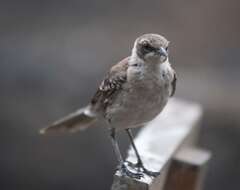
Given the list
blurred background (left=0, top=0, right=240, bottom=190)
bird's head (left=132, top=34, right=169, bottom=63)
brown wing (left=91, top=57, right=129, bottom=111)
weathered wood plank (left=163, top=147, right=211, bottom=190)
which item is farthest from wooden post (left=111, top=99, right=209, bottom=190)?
blurred background (left=0, top=0, right=240, bottom=190)

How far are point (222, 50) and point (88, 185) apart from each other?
7.36ft

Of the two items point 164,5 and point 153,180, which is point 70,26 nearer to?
point 164,5

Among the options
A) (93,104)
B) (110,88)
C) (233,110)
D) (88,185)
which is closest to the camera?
(110,88)

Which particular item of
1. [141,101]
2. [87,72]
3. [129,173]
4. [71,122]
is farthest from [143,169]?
[87,72]

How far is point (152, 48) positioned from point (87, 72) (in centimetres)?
380

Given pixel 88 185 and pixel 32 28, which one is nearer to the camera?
pixel 88 185

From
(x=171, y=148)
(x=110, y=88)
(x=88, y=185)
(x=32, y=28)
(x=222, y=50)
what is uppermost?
(x=32, y=28)

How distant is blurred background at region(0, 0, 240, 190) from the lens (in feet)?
22.5

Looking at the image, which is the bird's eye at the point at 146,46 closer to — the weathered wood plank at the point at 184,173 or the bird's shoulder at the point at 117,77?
the bird's shoulder at the point at 117,77

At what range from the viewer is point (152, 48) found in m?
3.87

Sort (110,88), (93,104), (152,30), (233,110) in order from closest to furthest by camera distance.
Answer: (110,88), (93,104), (233,110), (152,30)

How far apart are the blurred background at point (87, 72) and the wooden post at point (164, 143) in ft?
5.30

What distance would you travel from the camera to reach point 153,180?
12.2 ft

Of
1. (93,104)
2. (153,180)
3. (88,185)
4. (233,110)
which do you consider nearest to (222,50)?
(233,110)
